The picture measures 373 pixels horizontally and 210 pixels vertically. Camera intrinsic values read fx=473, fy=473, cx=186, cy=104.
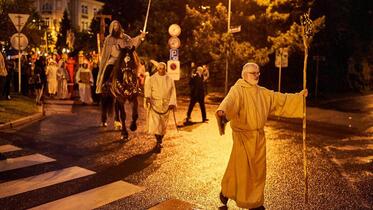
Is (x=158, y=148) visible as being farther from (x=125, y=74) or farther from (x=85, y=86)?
(x=85, y=86)

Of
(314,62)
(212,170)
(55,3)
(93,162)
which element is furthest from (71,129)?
(55,3)

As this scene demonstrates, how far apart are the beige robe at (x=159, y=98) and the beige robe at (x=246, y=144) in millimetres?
4560

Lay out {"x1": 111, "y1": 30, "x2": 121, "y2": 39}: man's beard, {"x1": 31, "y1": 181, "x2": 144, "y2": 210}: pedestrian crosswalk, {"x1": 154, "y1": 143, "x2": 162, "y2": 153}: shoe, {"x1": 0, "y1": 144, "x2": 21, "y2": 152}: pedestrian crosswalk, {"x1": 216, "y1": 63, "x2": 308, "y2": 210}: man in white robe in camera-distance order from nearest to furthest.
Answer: {"x1": 216, "y1": 63, "x2": 308, "y2": 210}: man in white robe < {"x1": 31, "y1": 181, "x2": 144, "y2": 210}: pedestrian crosswalk < {"x1": 0, "y1": 144, "x2": 21, "y2": 152}: pedestrian crosswalk < {"x1": 154, "y1": 143, "x2": 162, "y2": 153}: shoe < {"x1": 111, "y1": 30, "x2": 121, "y2": 39}: man's beard

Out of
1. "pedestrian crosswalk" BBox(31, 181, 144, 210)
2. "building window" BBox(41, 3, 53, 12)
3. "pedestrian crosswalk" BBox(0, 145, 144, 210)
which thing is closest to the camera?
"pedestrian crosswalk" BBox(31, 181, 144, 210)

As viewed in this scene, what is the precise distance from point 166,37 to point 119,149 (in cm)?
2156

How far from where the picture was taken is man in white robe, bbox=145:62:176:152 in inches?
416

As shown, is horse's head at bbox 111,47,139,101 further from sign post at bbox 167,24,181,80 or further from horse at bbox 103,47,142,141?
sign post at bbox 167,24,181,80

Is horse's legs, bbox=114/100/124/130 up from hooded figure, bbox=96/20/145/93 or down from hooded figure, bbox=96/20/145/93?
down

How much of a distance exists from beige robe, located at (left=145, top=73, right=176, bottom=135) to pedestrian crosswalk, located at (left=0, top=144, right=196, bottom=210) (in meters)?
2.37

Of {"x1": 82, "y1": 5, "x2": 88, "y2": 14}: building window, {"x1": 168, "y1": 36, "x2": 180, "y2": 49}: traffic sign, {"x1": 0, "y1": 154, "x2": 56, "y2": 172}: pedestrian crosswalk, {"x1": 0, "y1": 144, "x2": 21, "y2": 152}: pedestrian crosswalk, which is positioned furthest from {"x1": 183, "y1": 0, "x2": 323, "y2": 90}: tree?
{"x1": 82, "y1": 5, "x2": 88, "y2": 14}: building window

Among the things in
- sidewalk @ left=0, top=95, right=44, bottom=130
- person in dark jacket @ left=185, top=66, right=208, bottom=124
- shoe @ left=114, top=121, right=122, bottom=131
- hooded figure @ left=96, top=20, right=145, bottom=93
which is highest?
hooded figure @ left=96, top=20, right=145, bottom=93

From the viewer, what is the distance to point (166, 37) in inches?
1233

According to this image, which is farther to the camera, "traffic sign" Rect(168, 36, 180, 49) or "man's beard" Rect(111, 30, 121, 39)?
"traffic sign" Rect(168, 36, 180, 49)

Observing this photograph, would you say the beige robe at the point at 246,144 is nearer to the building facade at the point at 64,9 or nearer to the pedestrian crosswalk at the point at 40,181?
the pedestrian crosswalk at the point at 40,181
